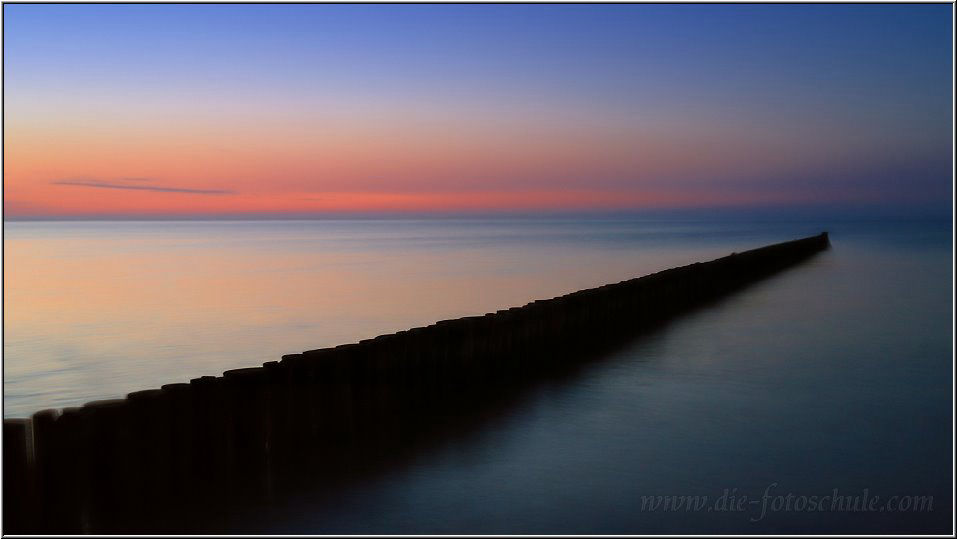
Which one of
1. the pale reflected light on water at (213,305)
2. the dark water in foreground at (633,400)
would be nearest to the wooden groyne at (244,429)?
the dark water in foreground at (633,400)

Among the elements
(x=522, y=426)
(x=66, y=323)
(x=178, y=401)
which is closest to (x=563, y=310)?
(x=522, y=426)

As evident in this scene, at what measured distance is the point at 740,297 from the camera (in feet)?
73.3

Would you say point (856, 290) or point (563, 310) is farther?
point (856, 290)

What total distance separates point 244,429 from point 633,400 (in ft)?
15.3

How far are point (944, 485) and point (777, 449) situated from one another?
4.38 feet

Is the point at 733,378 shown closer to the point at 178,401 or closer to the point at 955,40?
the point at 955,40

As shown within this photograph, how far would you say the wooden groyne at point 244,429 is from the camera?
525cm

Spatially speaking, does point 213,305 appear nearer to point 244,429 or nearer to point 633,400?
point 633,400

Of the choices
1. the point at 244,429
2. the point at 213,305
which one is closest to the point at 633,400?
the point at 244,429

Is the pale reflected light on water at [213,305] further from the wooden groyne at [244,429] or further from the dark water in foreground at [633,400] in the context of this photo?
the wooden groyne at [244,429]

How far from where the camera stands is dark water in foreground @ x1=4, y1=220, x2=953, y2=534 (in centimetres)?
604

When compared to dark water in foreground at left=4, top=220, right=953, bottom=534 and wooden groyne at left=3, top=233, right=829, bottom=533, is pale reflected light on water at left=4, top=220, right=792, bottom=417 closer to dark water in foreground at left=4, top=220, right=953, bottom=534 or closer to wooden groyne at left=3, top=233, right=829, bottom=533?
dark water in foreground at left=4, top=220, right=953, bottom=534

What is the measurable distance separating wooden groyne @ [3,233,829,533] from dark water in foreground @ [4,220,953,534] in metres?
0.48

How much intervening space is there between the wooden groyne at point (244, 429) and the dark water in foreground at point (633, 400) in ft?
1.58
